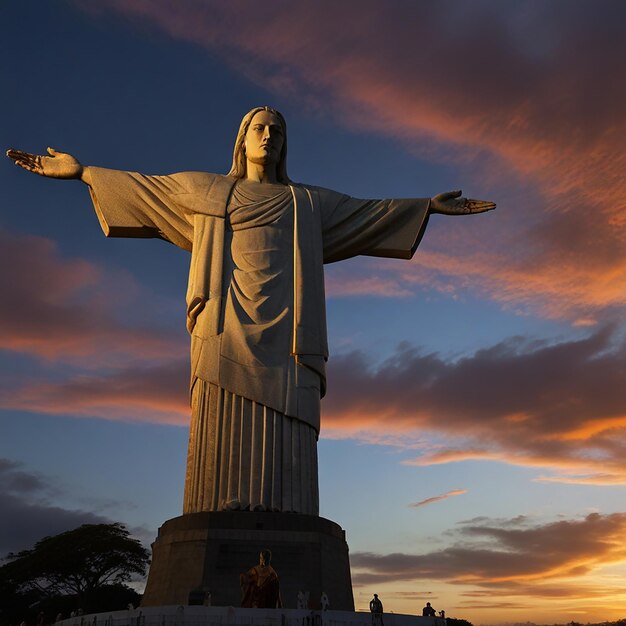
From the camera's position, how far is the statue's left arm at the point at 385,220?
55.5 feet

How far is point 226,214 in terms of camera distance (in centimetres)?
1589

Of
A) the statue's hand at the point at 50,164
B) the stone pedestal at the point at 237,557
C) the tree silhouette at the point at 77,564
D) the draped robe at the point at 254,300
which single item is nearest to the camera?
the stone pedestal at the point at 237,557

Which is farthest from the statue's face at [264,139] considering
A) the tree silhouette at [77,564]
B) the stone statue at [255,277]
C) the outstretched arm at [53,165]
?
the tree silhouette at [77,564]

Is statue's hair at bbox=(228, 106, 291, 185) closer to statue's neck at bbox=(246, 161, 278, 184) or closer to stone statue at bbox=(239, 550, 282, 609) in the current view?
statue's neck at bbox=(246, 161, 278, 184)

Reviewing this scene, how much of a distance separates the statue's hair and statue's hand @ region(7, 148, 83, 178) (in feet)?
10.5

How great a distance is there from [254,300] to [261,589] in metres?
6.05

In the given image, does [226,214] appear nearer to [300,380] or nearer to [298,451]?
[300,380]

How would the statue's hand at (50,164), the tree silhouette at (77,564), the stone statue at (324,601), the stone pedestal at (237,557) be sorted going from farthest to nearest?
the tree silhouette at (77,564), the statue's hand at (50,164), the stone pedestal at (237,557), the stone statue at (324,601)

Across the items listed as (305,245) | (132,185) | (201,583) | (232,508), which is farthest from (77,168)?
(201,583)

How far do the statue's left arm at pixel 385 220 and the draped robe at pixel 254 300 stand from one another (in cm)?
3

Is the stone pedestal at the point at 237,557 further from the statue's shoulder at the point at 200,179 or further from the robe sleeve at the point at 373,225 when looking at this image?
the statue's shoulder at the point at 200,179

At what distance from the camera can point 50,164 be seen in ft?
52.9

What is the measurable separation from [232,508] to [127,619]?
9.16ft

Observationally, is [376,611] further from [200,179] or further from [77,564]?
[77,564]
